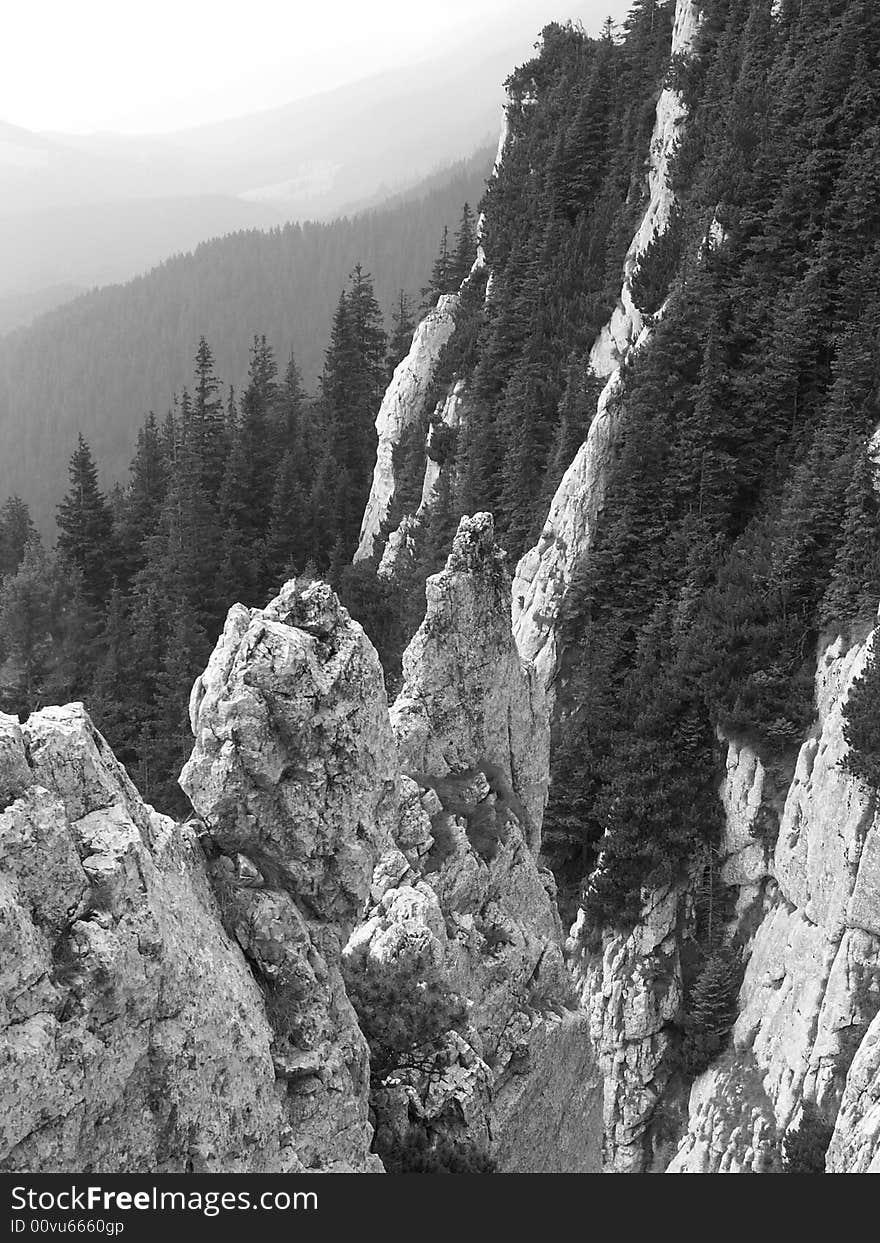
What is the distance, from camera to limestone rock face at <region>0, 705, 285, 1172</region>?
32.9 ft

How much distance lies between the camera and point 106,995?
10.6m

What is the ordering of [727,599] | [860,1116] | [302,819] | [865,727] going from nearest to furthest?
1. [302,819]
2. [860,1116]
3. [865,727]
4. [727,599]

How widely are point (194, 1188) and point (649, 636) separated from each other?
29.2 metres

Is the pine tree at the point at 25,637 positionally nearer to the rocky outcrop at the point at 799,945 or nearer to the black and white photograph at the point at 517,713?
the black and white photograph at the point at 517,713

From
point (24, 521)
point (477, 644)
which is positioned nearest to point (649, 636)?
point (477, 644)

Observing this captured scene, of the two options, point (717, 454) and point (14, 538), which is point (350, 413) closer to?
point (14, 538)

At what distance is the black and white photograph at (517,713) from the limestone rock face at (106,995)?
4cm

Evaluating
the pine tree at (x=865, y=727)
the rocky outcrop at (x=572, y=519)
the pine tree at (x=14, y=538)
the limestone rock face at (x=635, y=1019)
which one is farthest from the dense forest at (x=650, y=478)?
the pine tree at (x=14, y=538)

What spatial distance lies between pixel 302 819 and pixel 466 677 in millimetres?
12625

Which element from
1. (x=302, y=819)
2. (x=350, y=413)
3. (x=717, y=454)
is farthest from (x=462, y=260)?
(x=302, y=819)

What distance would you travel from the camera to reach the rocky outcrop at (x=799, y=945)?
92.4ft

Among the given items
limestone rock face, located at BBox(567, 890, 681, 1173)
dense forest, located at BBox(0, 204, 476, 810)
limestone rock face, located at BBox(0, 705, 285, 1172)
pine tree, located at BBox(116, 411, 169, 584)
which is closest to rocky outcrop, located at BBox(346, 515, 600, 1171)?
limestone rock face, located at BBox(0, 705, 285, 1172)

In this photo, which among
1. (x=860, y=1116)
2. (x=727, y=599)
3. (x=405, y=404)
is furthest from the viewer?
(x=405, y=404)

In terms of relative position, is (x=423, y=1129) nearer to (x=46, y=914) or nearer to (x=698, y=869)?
(x=46, y=914)
